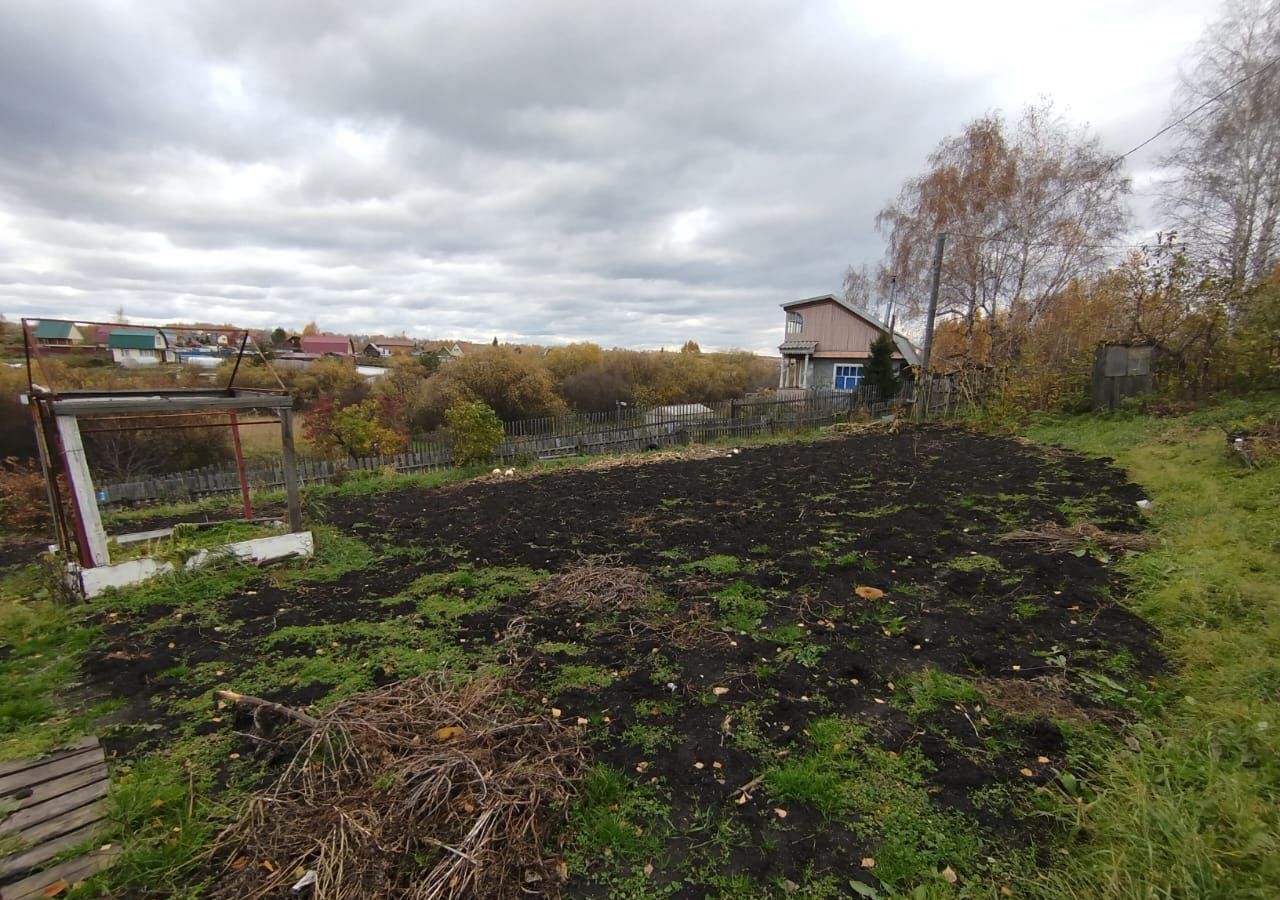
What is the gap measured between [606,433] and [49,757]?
12097mm

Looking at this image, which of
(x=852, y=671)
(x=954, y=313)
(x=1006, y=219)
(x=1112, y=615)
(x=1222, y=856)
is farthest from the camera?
(x=954, y=313)

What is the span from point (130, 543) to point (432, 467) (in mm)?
6864

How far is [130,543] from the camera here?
5.82 m

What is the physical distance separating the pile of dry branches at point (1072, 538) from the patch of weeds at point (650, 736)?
14.0ft

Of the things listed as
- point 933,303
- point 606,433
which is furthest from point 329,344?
point 933,303

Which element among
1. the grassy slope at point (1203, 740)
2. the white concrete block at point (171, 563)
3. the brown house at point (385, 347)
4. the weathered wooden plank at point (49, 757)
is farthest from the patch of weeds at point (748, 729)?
the brown house at point (385, 347)

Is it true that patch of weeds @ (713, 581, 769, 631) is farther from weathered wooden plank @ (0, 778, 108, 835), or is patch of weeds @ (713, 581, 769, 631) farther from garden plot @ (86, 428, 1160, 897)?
weathered wooden plank @ (0, 778, 108, 835)

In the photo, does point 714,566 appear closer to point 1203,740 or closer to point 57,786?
point 1203,740

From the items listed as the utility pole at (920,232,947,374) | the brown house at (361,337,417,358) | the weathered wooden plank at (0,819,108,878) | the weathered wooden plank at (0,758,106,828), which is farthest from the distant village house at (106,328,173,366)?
the brown house at (361,337,417,358)

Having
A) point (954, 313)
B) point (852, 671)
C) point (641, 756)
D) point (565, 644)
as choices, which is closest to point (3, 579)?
point (565, 644)

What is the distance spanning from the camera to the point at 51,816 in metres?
2.19

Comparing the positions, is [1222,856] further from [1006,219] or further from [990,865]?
[1006,219]

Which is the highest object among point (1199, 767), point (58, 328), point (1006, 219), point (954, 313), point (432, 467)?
point (1006, 219)

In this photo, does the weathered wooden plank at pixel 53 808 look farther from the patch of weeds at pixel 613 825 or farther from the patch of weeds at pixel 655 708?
the patch of weeds at pixel 655 708
